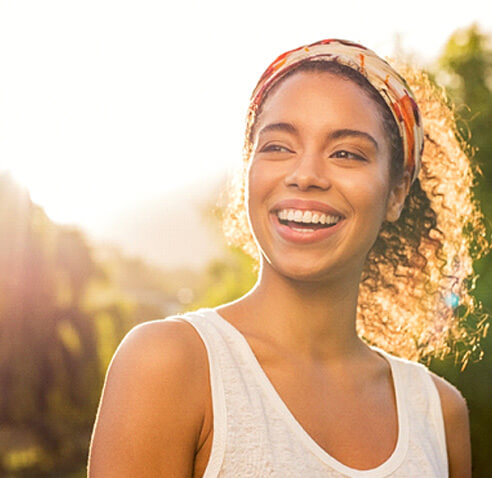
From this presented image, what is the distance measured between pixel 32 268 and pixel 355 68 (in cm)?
1248

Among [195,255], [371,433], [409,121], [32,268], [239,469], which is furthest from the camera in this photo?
[195,255]

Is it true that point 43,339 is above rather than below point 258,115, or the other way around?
below

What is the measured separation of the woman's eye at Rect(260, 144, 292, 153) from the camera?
91.8 inches

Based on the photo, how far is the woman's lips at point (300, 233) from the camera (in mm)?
2273

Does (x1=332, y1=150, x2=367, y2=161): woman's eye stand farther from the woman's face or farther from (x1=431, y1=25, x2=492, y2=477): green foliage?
(x1=431, y1=25, x2=492, y2=477): green foliage

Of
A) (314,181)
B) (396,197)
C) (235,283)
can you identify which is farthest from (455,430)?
(235,283)

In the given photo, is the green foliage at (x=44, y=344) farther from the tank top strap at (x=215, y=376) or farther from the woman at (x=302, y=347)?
the tank top strap at (x=215, y=376)

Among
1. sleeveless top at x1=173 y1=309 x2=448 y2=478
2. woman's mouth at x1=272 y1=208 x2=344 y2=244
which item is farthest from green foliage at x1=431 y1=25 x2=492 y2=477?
sleeveless top at x1=173 y1=309 x2=448 y2=478

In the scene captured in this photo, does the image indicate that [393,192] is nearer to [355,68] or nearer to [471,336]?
[355,68]

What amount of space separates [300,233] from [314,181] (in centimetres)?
14

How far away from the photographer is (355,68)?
2451 mm

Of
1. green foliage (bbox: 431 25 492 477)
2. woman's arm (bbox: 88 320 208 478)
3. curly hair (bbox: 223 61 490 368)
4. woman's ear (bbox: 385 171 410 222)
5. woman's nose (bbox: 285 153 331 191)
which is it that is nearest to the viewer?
woman's arm (bbox: 88 320 208 478)

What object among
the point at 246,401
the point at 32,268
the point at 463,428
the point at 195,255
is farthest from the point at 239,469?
the point at 195,255

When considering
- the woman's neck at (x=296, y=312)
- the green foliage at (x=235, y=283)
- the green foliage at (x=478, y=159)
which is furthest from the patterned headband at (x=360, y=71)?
Result: the green foliage at (x=235, y=283)
